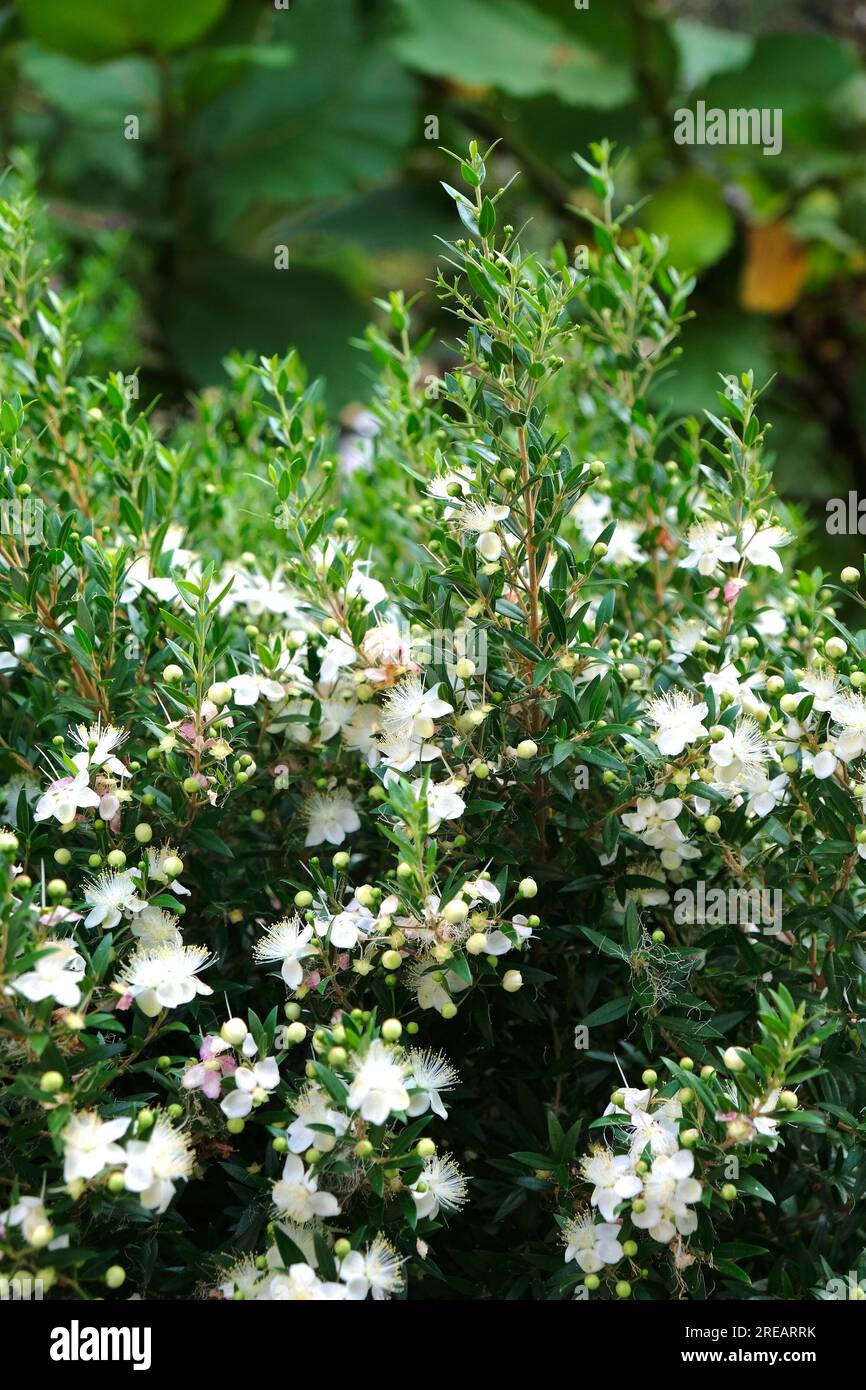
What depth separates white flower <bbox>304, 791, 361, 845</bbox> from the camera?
0.87 meters

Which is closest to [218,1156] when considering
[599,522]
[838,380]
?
[599,522]

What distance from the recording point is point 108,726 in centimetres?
87

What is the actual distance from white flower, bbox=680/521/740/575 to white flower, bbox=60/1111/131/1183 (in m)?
0.54

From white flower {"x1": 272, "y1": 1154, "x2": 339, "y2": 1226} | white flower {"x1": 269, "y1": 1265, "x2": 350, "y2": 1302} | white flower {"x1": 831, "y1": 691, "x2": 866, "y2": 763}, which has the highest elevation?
white flower {"x1": 831, "y1": 691, "x2": 866, "y2": 763}

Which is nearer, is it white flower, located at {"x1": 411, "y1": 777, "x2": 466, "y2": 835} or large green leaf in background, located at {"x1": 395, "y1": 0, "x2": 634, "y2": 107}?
white flower, located at {"x1": 411, "y1": 777, "x2": 466, "y2": 835}

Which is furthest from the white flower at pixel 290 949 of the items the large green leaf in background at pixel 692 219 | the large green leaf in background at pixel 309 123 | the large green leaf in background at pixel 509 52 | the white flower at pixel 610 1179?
the large green leaf in background at pixel 509 52

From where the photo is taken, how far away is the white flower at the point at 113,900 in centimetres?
79

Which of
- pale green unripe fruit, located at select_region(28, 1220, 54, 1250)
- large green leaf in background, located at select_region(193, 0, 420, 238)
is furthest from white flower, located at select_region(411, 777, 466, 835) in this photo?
large green leaf in background, located at select_region(193, 0, 420, 238)

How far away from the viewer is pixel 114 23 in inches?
104

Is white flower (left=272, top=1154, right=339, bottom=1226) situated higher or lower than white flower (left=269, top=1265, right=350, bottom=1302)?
higher

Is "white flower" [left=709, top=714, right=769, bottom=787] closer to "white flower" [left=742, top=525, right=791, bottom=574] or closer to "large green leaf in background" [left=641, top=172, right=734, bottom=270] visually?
"white flower" [left=742, top=525, right=791, bottom=574]

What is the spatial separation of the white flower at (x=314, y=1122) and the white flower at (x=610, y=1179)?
159mm
